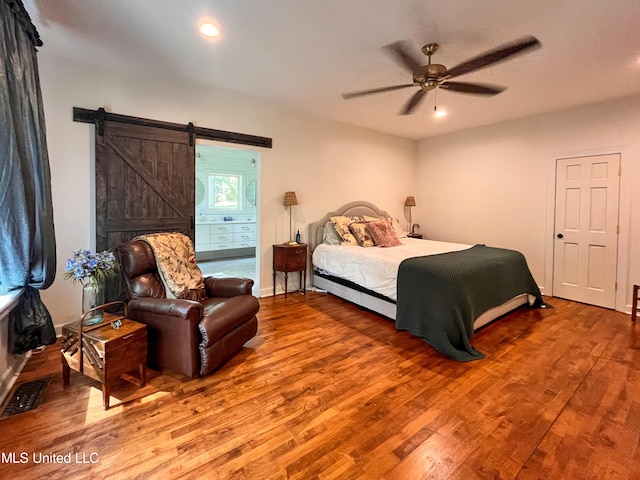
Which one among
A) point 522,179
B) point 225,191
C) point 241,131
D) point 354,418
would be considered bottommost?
point 354,418

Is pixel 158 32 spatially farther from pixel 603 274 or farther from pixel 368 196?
pixel 603 274

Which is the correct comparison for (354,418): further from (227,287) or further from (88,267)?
(88,267)

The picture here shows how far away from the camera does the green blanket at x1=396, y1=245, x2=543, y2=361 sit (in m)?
2.65

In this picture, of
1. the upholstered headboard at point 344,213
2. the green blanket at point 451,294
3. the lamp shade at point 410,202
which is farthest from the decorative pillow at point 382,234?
the lamp shade at point 410,202

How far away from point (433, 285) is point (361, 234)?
5.74ft

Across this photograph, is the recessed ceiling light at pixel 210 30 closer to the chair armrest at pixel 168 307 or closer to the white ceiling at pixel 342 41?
the white ceiling at pixel 342 41

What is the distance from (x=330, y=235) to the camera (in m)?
4.52

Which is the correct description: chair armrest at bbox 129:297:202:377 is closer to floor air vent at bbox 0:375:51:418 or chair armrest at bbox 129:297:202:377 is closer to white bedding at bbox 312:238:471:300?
floor air vent at bbox 0:375:51:418

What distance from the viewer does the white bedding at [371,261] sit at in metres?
3.31

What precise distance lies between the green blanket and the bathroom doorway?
4.29 metres

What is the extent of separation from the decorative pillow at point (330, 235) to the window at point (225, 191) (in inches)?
158

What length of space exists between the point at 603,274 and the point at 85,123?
6.36 m

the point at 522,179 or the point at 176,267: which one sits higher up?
the point at 522,179

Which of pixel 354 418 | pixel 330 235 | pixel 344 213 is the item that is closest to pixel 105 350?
pixel 354 418
